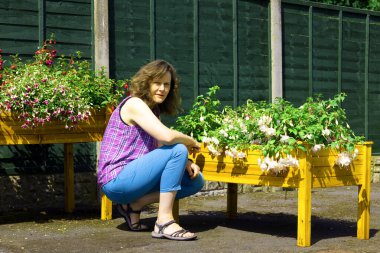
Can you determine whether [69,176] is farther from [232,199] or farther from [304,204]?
[304,204]

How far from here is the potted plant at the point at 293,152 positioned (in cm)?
535

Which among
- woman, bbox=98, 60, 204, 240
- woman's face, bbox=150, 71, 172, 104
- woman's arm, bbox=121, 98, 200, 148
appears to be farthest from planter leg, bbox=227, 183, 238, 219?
woman's face, bbox=150, 71, 172, 104

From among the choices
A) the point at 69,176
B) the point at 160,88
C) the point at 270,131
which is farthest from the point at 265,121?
the point at 69,176

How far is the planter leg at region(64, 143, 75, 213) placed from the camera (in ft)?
24.1

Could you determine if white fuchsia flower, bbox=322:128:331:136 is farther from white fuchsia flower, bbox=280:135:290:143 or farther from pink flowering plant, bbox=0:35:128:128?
pink flowering plant, bbox=0:35:128:128

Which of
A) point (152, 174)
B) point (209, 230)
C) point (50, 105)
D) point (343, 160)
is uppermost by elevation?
point (50, 105)

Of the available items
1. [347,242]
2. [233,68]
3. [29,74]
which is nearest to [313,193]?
[233,68]

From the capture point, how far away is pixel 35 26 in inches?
303

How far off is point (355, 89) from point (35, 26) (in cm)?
556

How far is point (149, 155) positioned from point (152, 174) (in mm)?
150

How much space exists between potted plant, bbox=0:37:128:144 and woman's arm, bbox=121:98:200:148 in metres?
0.82

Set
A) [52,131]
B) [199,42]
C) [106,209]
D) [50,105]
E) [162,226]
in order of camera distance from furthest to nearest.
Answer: [199,42]
[106,209]
[52,131]
[50,105]
[162,226]

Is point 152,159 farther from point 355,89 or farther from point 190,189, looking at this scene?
point 355,89

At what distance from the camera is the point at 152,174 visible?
5.57 metres
